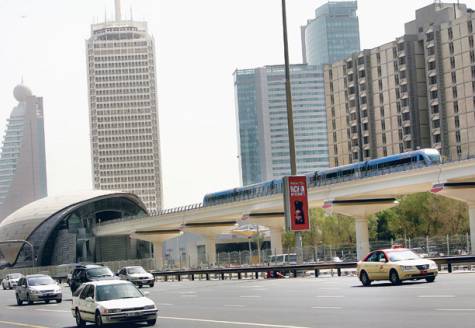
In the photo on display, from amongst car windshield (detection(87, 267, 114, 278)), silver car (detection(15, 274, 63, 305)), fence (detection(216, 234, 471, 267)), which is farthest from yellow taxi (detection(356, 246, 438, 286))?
fence (detection(216, 234, 471, 267))

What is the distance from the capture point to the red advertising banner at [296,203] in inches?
1796

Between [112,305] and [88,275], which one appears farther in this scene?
[88,275]

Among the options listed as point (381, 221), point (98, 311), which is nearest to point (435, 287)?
point (98, 311)

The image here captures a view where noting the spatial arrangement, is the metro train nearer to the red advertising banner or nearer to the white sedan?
the red advertising banner

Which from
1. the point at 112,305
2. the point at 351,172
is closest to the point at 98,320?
the point at 112,305

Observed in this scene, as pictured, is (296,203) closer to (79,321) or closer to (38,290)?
(38,290)

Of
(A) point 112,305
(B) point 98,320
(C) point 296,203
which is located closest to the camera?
(A) point 112,305

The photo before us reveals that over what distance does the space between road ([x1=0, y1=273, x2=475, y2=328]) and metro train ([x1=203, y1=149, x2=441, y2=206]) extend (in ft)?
138

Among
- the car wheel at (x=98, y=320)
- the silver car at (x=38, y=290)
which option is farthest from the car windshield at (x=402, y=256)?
the silver car at (x=38, y=290)

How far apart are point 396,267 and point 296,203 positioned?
1228 centimetres

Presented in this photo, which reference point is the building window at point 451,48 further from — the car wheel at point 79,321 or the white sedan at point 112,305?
the car wheel at point 79,321

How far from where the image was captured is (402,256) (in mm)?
34344

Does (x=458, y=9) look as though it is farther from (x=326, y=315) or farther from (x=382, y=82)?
(x=326, y=315)

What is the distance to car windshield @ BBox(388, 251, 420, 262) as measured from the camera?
34.3 m
